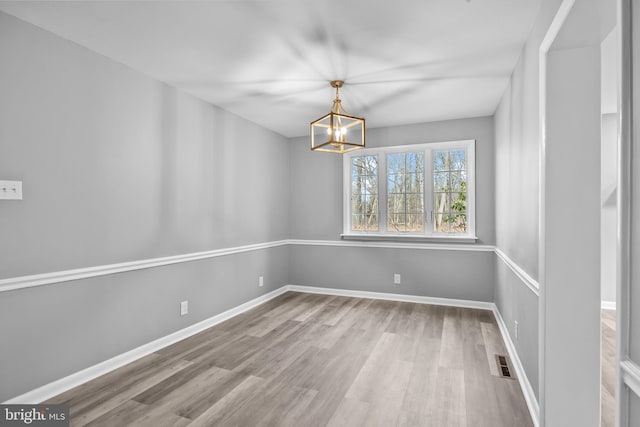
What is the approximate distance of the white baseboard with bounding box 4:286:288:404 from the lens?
2.12 m

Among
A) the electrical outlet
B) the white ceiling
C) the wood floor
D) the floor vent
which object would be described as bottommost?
the wood floor

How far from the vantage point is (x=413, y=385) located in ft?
7.78

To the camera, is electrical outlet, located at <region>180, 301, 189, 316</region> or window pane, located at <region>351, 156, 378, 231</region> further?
window pane, located at <region>351, 156, 378, 231</region>

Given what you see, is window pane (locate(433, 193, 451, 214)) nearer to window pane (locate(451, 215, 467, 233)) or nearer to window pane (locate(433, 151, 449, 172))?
window pane (locate(451, 215, 467, 233))

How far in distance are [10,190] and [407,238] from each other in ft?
13.5

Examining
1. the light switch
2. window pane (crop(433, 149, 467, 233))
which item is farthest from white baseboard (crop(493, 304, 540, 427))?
the light switch

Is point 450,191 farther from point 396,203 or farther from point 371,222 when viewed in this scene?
point 371,222

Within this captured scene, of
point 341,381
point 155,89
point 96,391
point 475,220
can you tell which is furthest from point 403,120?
point 96,391

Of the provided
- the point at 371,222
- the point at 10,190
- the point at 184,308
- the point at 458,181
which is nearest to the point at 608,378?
the point at 458,181

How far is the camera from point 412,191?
4602mm

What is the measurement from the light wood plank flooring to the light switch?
3919mm

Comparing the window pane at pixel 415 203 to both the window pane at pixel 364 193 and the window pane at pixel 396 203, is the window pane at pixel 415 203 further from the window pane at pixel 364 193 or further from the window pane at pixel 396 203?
the window pane at pixel 364 193

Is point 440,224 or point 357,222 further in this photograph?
point 357,222

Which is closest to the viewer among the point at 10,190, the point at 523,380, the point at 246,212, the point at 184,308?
the point at 10,190
